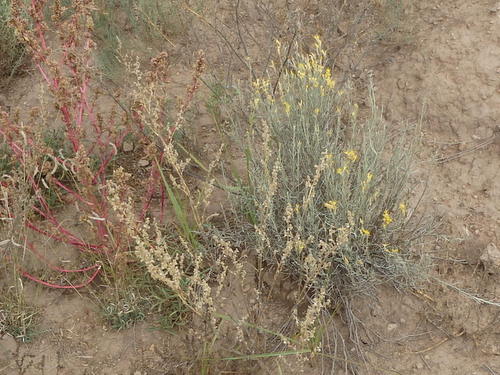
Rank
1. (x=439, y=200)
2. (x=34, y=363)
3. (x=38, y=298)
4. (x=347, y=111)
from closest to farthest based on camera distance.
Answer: (x=34, y=363), (x=38, y=298), (x=439, y=200), (x=347, y=111)

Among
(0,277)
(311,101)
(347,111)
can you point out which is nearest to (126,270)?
(0,277)

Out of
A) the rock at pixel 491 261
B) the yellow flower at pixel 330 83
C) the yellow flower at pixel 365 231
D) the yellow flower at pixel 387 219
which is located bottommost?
the rock at pixel 491 261

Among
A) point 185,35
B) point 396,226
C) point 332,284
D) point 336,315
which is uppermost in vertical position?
point 185,35

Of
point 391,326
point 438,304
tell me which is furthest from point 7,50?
point 438,304

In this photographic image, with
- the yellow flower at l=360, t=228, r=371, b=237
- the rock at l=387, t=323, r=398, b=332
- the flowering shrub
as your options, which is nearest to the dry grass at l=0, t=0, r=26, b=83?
the flowering shrub

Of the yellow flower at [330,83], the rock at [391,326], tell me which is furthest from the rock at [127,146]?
the rock at [391,326]

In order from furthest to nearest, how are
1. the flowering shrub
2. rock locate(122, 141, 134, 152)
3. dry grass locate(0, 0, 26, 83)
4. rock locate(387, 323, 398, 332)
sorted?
dry grass locate(0, 0, 26, 83), rock locate(122, 141, 134, 152), rock locate(387, 323, 398, 332), the flowering shrub

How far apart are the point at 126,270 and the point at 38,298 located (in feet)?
1.59

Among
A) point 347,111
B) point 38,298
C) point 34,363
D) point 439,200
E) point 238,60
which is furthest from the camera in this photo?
point 238,60

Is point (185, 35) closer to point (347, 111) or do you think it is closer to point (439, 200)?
point (347, 111)

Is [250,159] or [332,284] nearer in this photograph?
[332,284]

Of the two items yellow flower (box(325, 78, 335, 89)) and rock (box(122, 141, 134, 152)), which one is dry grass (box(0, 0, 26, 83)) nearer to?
rock (box(122, 141, 134, 152))

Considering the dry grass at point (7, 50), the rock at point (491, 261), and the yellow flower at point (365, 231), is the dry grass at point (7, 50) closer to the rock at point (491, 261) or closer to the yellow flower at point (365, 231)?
the yellow flower at point (365, 231)

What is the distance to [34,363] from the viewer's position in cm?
272
